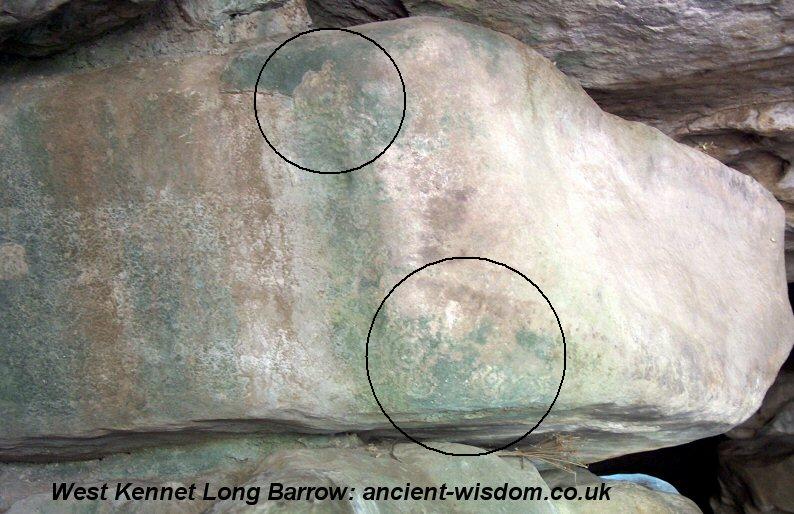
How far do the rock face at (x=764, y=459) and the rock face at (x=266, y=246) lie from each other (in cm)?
271

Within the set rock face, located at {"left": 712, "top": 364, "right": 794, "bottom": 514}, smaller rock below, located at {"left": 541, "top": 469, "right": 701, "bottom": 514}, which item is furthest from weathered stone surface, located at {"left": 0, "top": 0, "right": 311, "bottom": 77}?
rock face, located at {"left": 712, "top": 364, "right": 794, "bottom": 514}

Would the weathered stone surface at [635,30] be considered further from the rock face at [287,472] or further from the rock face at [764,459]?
the rock face at [764,459]

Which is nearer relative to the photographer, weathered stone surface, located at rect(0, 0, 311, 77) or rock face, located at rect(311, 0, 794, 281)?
weathered stone surface, located at rect(0, 0, 311, 77)

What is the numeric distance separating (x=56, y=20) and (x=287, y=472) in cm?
114

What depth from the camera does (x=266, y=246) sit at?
175 cm

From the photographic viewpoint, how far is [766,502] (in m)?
4.03

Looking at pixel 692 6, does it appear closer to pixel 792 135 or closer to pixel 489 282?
A: pixel 792 135

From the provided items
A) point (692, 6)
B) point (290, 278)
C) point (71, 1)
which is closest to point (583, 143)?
point (692, 6)

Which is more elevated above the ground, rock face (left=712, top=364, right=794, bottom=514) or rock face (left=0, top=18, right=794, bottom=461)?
rock face (left=0, top=18, right=794, bottom=461)

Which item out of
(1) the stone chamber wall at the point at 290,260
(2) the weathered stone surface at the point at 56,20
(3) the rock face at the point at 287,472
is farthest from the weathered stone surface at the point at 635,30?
(3) the rock face at the point at 287,472

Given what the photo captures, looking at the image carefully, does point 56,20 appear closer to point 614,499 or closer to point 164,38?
point 164,38

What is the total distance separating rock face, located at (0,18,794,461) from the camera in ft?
5.67

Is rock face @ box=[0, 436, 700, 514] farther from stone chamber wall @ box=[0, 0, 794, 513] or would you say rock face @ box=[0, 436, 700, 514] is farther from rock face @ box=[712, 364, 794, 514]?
rock face @ box=[712, 364, 794, 514]

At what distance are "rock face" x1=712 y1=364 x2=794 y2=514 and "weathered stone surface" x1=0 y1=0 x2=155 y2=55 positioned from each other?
3.84m
